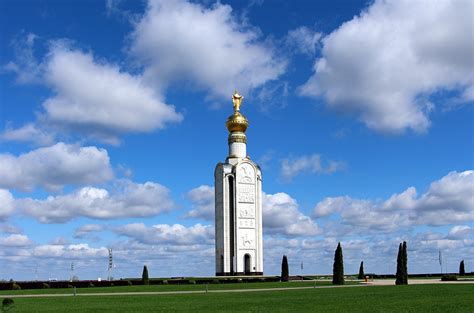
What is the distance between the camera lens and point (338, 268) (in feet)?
162

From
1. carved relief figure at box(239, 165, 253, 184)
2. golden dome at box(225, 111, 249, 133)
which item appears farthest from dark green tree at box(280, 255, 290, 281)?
golden dome at box(225, 111, 249, 133)

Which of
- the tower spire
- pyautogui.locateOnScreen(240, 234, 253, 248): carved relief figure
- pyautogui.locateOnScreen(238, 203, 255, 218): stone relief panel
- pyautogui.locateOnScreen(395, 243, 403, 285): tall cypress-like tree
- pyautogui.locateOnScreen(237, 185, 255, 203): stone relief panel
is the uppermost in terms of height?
the tower spire

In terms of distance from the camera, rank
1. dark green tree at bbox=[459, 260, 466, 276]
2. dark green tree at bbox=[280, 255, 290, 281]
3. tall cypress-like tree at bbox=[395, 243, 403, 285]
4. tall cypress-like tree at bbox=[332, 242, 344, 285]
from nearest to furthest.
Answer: tall cypress-like tree at bbox=[395, 243, 403, 285] < tall cypress-like tree at bbox=[332, 242, 344, 285] < dark green tree at bbox=[280, 255, 290, 281] < dark green tree at bbox=[459, 260, 466, 276]

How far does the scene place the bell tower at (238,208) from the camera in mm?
72562

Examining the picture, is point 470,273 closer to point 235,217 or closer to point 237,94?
point 235,217

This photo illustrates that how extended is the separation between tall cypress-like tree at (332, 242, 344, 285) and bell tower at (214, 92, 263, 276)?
22645 mm

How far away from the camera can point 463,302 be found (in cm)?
2317

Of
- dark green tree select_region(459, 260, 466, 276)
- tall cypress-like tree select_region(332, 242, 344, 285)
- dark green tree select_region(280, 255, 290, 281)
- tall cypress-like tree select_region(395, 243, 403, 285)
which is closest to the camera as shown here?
tall cypress-like tree select_region(395, 243, 403, 285)

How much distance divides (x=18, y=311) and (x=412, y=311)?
45.9 ft

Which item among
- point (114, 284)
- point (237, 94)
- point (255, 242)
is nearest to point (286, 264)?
point (255, 242)

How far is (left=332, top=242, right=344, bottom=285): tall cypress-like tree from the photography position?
1932 inches

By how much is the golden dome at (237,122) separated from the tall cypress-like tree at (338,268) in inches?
1076

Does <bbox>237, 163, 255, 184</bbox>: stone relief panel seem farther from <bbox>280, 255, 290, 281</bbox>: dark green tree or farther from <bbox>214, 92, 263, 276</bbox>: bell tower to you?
<bbox>280, 255, 290, 281</bbox>: dark green tree

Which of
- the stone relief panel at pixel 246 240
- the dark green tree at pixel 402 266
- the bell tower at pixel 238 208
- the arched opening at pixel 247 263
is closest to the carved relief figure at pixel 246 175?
the bell tower at pixel 238 208
